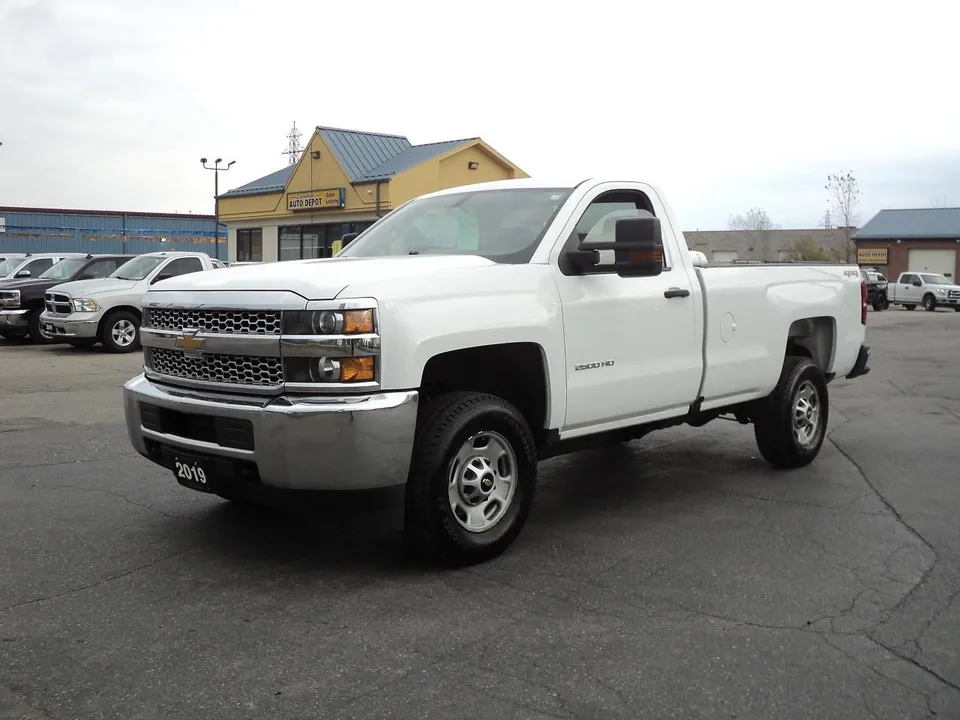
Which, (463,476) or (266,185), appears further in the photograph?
(266,185)

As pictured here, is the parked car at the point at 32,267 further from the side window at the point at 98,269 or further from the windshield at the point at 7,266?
the side window at the point at 98,269

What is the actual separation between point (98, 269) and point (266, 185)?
89.1 ft

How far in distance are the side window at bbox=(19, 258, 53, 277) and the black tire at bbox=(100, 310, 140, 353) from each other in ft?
22.7

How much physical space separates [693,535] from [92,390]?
861cm

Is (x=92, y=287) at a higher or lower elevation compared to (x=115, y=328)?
higher

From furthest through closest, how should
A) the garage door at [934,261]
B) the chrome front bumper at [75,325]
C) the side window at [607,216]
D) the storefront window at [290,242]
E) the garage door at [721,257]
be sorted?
1. the garage door at [934,261]
2. the storefront window at [290,242]
3. the chrome front bumper at [75,325]
4. the garage door at [721,257]
5. the side window at [607,216]

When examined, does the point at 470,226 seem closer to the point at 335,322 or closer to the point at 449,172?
the point at 335,322

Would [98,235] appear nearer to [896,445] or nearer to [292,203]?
[292,203]

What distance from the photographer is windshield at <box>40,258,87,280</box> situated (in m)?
19.8

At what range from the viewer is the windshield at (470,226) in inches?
217

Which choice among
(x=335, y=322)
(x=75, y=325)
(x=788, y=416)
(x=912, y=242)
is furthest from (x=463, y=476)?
(x=912, y=242)

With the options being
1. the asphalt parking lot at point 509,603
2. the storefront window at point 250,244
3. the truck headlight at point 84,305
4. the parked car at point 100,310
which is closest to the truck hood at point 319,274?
the asphalt parking lot at point 509,603

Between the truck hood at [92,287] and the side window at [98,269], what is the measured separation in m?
1.36

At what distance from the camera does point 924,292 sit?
46.3m
